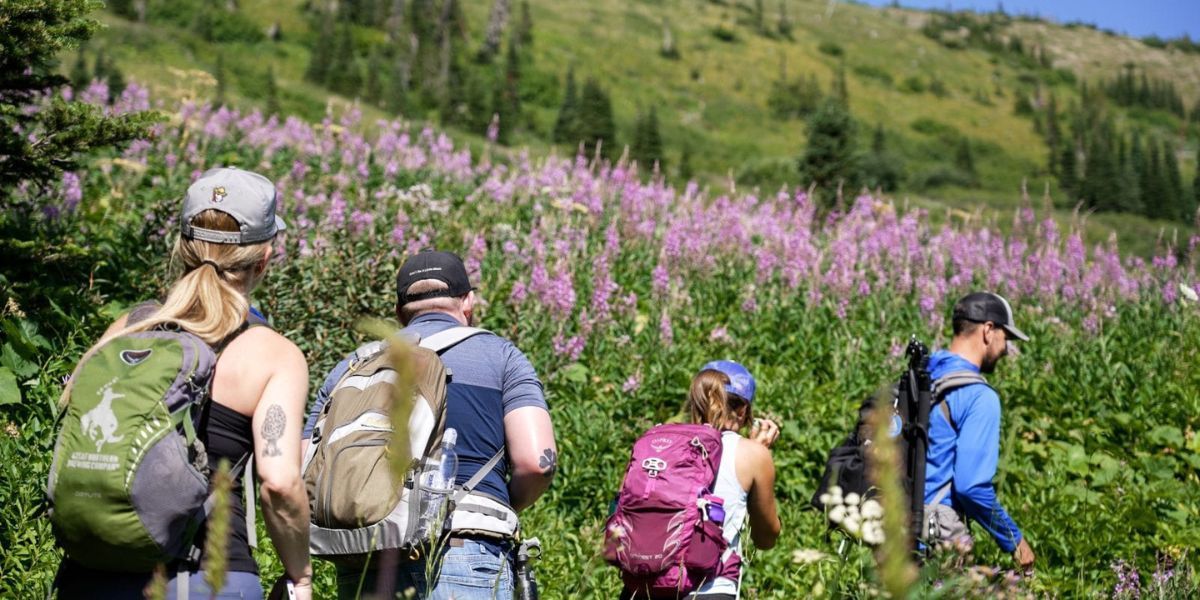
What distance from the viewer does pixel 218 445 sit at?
2420 mm

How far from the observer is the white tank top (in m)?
3.61

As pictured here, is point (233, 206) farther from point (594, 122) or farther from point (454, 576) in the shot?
point (594, 122)

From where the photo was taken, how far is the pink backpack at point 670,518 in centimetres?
352

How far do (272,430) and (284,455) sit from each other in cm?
7

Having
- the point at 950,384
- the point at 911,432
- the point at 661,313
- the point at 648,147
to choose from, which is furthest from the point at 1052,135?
the point at 911,432

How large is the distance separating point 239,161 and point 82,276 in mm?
5224

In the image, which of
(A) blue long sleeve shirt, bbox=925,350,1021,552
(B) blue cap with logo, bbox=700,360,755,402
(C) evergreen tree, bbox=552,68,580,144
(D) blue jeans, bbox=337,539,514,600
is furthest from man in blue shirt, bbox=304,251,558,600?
(C) evergreen tree, bbox=552,68,580,144

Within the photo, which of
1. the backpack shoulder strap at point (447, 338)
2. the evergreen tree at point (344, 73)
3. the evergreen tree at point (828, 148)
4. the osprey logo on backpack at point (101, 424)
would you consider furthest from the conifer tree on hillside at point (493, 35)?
the osprey logo on backpack at point (101, 424)

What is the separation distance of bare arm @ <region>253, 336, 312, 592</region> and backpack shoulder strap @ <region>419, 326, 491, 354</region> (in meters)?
0.65

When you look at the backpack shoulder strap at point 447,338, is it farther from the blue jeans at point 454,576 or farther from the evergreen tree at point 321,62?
the evergreen tree at point 321,62

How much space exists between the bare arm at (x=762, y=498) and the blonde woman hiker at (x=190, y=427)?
5.99 feet

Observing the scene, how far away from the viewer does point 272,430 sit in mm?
Result: 2436

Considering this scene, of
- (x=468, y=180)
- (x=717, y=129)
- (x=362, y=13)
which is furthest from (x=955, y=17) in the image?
(x=468, y=180)

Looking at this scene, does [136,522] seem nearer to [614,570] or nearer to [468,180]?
[614,570]
